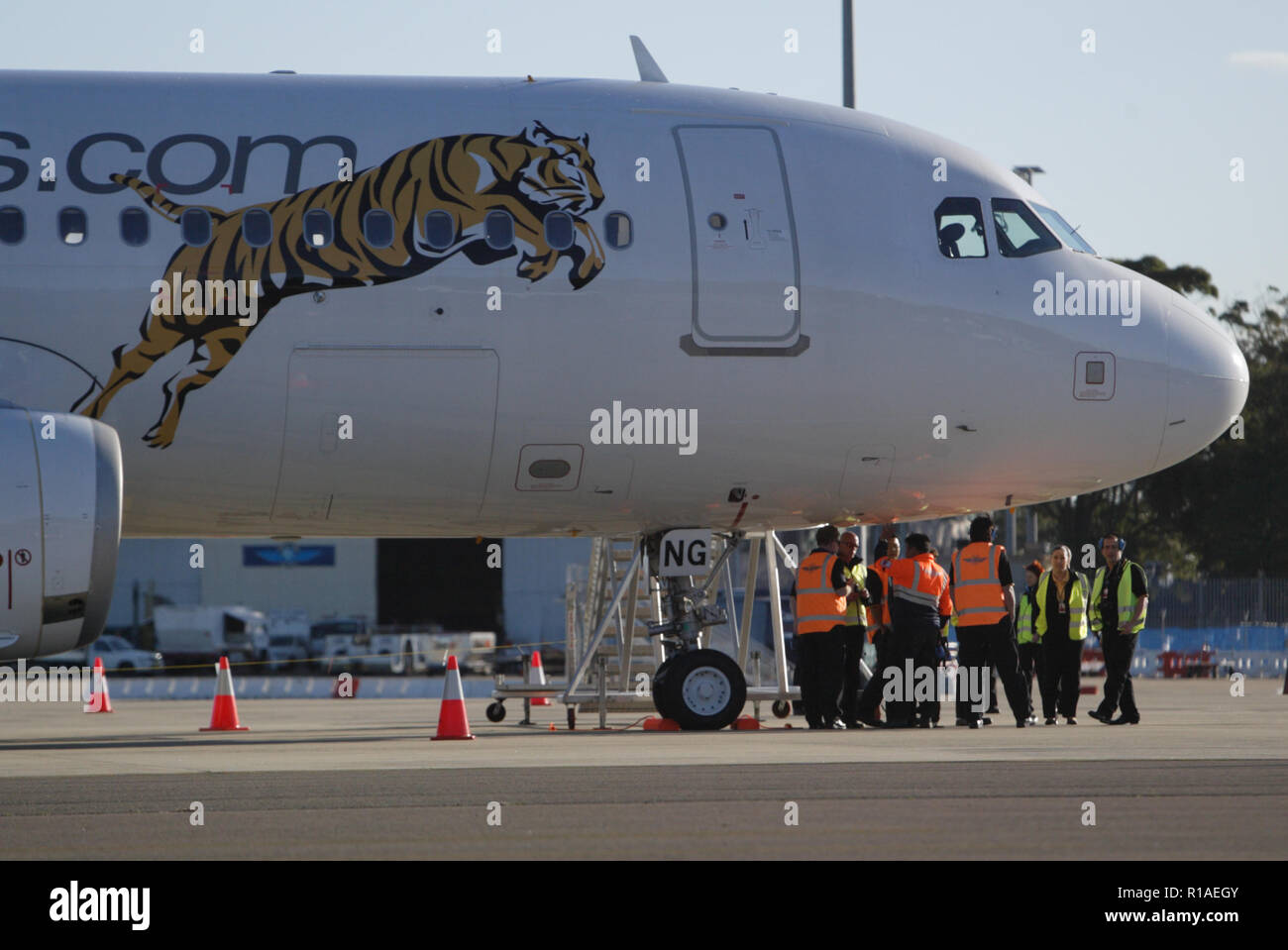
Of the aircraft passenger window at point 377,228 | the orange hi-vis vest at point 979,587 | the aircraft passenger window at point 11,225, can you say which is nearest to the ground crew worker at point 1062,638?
the orange hi-vis vest at point 979,587

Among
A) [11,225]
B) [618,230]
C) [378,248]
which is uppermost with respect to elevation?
[618,230]

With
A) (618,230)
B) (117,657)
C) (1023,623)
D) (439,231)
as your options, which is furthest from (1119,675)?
(117,657)

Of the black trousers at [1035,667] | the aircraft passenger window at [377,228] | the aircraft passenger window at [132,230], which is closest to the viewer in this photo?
the aircraft passenger window at [132,230]

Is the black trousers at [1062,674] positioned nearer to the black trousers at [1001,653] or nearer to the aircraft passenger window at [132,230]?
the black trousers at [1001,653]

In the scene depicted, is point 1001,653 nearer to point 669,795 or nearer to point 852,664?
point 852,664

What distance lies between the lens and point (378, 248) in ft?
47.8

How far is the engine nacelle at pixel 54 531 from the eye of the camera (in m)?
12.0

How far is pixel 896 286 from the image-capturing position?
15570 millimetres

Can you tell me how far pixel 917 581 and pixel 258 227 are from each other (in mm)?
7249

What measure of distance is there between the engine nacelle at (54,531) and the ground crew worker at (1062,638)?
33.2ft

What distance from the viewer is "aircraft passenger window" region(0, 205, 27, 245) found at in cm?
1394

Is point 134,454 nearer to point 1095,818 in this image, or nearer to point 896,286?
point 896,286

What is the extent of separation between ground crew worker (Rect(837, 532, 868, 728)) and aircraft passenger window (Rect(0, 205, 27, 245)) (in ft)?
25.6
